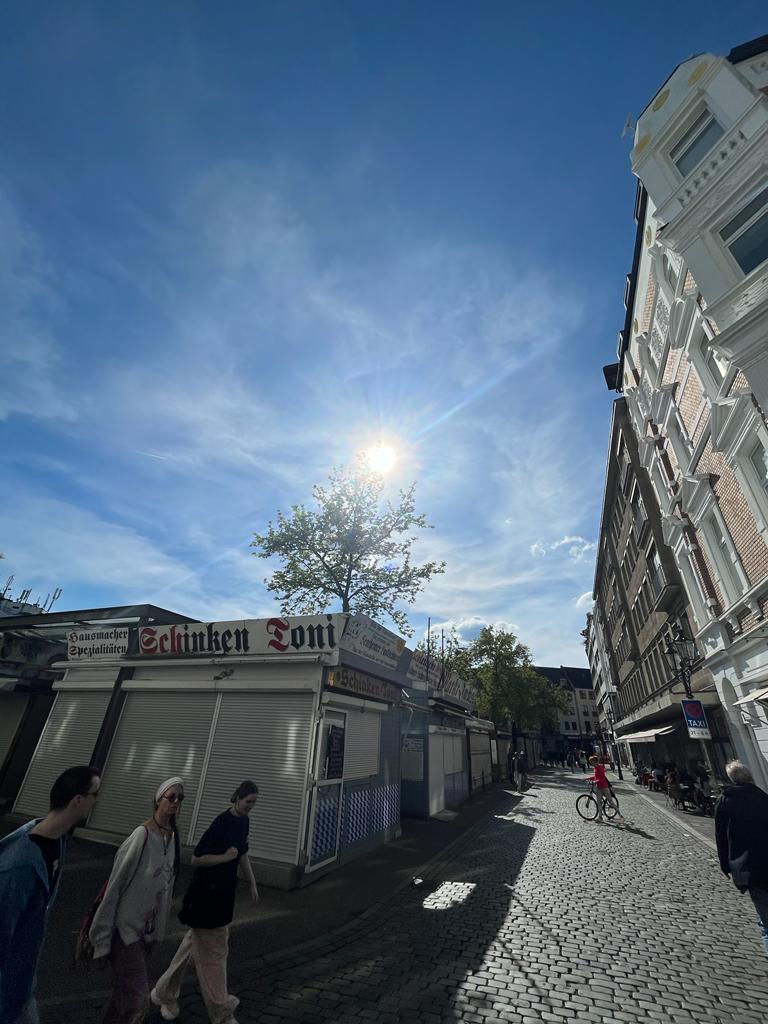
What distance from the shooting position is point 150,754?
33.9 feet

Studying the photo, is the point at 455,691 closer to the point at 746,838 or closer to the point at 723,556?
the point at 723,556

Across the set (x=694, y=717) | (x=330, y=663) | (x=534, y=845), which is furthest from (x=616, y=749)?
(x=330, y=663)

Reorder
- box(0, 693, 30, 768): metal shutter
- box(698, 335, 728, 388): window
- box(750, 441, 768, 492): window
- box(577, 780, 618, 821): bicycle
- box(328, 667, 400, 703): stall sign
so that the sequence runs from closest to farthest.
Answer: box(328, 667, 400, 703): stall sign
box(750, 441, 768, 492): window
box(698, 335, 728, 388): window
box(0, 693, 30, 768): metal shutter
box(577, 780, 618, 821): bicycle

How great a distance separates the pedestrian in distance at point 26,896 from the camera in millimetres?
→ 2342

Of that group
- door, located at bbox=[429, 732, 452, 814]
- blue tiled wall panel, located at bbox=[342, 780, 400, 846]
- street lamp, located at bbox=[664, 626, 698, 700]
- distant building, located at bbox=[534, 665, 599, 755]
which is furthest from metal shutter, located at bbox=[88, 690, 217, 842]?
distant building, located at bbox=[534, 665, 599, 755]

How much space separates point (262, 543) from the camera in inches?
1150

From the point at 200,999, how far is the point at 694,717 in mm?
15241

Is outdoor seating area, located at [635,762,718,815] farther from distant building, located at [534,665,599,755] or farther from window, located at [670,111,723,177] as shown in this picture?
distant building, located at [534,665,599,755]

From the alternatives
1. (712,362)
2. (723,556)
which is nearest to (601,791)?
(723,556)

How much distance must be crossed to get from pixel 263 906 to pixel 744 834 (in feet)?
22.5

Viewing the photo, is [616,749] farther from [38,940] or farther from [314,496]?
[38,940]

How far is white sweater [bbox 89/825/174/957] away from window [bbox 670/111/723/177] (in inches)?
779

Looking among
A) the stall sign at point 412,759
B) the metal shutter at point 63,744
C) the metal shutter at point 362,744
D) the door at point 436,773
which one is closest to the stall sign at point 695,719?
the door at point 436,773

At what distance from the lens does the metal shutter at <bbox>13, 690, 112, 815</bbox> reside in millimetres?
11320
